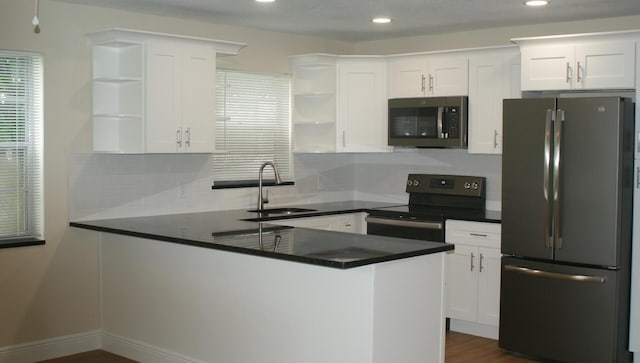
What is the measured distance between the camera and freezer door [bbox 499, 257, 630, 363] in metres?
4.88

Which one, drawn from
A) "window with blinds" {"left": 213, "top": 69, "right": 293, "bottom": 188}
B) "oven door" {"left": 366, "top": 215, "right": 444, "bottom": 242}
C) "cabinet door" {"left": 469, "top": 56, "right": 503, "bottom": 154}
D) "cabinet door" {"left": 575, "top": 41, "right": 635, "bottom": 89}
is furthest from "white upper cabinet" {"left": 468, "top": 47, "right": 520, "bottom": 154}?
"window with blinds" {"left": 213, "top": 69, "right": 293, "bottom": 188}

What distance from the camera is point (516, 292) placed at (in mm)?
5219

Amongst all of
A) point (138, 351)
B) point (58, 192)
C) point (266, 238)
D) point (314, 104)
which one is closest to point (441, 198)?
point (314, 104)

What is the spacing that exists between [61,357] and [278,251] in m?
2.23

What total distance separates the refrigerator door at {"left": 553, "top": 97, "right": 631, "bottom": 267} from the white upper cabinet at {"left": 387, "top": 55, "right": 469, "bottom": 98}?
49.0 inches

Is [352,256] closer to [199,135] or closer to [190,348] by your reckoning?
[190,348]

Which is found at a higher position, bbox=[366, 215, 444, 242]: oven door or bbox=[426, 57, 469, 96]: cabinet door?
bbox=[426, 57, 469, 96]: cabinet door

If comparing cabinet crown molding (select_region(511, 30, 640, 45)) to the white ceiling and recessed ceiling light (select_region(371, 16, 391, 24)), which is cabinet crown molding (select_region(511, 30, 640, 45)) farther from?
recessed ceiling light (select_region(371, 16, 391, 24))

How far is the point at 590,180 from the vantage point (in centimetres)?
486

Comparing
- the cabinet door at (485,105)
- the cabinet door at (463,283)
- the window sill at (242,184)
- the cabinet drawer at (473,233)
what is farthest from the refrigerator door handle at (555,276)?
the window sill at (242,184)

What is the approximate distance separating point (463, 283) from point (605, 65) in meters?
1.88

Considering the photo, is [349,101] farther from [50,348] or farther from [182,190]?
[50,348]

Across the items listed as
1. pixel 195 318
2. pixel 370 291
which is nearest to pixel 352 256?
pixel 370 291

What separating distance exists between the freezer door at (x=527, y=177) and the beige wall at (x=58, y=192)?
1.21 meters
